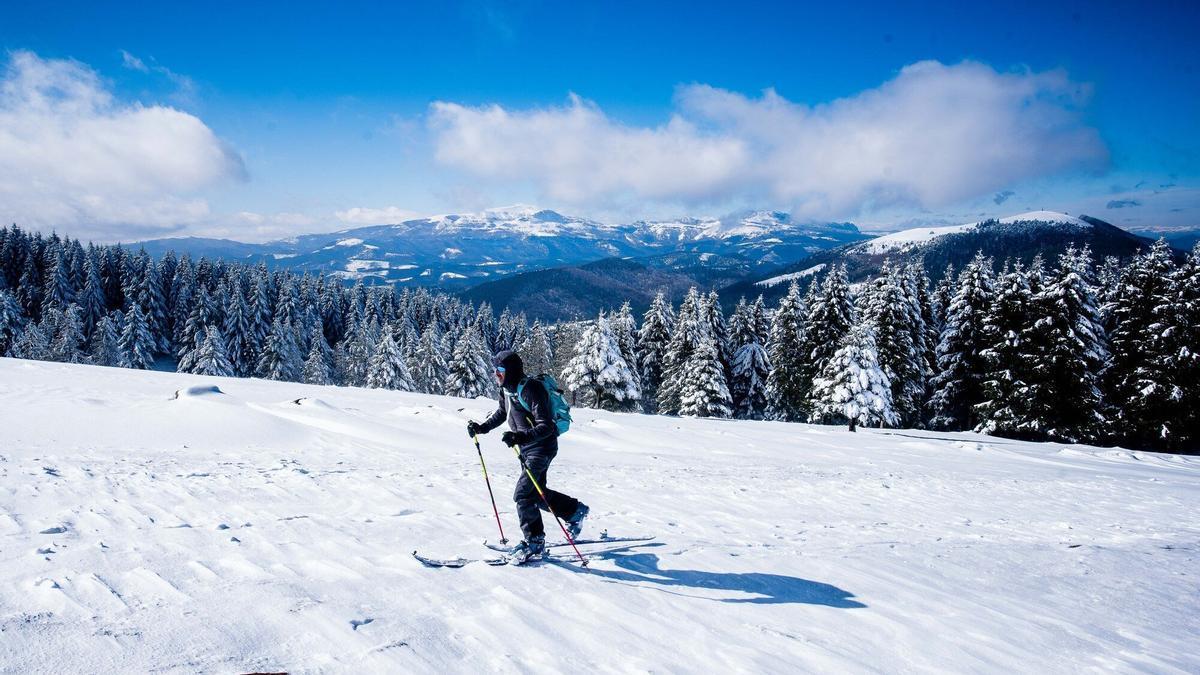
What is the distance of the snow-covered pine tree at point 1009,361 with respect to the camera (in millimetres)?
29484

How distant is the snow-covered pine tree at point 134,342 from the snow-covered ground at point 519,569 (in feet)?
176

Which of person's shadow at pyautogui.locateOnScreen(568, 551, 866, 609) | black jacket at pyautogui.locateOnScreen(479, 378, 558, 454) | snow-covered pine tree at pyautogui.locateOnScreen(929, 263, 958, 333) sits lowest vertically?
person's shadow at pyautogui.locateOnScreen(568, 551, 866, 609)

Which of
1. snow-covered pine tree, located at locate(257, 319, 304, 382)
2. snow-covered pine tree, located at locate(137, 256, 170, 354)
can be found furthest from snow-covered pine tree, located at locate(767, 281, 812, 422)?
snow-covered pine tree, located at locate(137, 256, 170, 354)

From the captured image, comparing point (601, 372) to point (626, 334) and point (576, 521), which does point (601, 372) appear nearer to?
point (626, 334)

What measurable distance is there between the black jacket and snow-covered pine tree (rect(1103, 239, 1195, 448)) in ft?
115

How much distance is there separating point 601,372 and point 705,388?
27.1ft

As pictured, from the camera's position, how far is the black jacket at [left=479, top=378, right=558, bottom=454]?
6332 millimetres

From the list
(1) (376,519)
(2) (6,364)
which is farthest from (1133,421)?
(2) (6,364)

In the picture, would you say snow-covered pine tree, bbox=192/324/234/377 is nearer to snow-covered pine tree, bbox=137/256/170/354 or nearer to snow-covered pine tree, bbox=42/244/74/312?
snow-covered pine tree, bbox=137/256/170/354

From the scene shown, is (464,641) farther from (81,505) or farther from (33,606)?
(81,505)

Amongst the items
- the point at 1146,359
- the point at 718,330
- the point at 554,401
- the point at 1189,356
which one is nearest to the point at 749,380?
the point at 718,330

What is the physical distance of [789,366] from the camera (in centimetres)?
4159

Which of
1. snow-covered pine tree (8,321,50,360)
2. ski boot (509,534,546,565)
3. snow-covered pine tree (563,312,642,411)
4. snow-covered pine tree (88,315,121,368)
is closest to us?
ski boot (509,534,546,565)

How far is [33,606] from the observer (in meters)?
3.85
